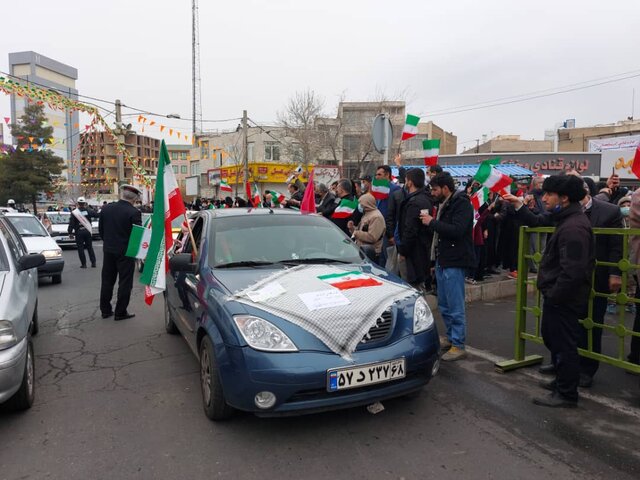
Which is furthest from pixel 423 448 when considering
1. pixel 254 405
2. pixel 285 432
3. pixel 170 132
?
pixel 170 132

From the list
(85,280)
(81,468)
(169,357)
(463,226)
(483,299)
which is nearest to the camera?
(81,468)

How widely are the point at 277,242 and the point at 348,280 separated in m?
0.98

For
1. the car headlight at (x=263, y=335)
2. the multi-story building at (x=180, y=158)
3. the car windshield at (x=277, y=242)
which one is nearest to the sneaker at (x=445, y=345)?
the car windshield at (x=277, y=242)

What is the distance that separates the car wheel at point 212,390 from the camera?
3418mm

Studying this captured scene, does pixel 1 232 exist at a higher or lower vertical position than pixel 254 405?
higher

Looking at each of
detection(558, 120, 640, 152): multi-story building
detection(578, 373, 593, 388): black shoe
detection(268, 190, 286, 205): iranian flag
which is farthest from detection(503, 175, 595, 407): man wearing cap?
detection(558, 120, 640, 152): multi-story building

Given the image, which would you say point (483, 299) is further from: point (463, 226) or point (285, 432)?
point (285, 432)

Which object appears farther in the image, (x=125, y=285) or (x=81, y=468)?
(x=125, y=285)

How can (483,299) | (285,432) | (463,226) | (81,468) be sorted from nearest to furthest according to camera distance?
(81,468)
(285,432)
(463,226)
(483,299)

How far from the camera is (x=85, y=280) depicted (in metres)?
11.2

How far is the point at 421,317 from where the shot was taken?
3662 millimetres

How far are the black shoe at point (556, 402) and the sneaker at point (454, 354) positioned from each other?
3.61 feet

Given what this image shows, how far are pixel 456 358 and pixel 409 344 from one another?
5.65 ft

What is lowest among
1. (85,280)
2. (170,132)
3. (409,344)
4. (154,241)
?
(85,280)
